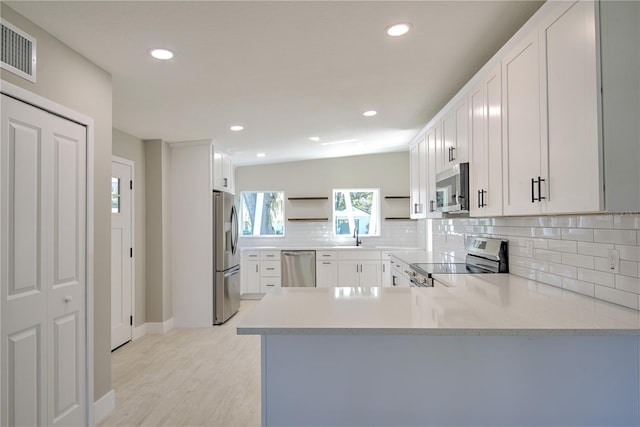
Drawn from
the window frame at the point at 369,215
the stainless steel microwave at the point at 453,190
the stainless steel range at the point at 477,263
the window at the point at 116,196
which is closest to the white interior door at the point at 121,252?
the window at the point at 116,196

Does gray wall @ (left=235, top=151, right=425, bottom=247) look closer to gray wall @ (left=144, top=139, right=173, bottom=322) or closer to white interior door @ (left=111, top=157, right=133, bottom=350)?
gray wall @ (left=144, top=139, right=173, bottom=322)

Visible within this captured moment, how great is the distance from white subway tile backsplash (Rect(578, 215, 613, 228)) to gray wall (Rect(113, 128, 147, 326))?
4.18m

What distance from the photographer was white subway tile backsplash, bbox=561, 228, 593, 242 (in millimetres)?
1905

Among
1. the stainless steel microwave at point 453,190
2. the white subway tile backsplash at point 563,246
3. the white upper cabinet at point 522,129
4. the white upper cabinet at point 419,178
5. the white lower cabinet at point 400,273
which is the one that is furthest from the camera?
the white upper cabinet at point 419,178

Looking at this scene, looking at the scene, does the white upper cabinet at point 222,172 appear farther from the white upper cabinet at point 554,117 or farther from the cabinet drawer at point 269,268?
the white upper cabinet at point 554,117

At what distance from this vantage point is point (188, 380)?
3111mm

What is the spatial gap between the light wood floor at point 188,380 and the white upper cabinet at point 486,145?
6.98ft

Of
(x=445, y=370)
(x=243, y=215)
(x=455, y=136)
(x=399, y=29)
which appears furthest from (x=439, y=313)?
(x=243, y=215)

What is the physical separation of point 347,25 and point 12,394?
100 inches

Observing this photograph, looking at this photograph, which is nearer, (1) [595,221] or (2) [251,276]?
(1) [595,221]

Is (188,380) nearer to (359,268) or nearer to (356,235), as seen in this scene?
(359,268)

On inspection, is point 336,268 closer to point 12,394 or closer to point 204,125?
point 204,125

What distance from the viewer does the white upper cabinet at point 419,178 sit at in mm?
4176

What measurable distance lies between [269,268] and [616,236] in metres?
5.01
